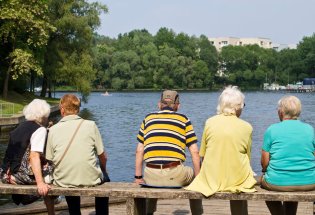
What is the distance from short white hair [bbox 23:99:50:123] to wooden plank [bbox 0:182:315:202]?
2.30 feet

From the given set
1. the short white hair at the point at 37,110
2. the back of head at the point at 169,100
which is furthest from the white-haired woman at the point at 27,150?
the back of head at the point at 169,100

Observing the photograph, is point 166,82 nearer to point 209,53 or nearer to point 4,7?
point 209,53

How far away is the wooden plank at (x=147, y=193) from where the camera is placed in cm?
497

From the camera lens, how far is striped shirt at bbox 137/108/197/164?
17.3 feet

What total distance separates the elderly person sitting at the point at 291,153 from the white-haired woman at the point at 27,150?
2.20 m

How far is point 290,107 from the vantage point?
5078 millimetres

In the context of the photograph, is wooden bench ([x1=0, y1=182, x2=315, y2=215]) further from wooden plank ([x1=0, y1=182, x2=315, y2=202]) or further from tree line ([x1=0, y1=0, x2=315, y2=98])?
tree line ([x1=0, y1=0, x2=315, y2=98])

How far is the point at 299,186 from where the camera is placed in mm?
5027

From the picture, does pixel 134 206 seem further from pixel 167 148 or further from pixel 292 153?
pixel 292 153

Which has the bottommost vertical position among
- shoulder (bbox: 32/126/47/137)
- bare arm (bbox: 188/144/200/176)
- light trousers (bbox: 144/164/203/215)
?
light trousers (bbox: 144/164/203/215)

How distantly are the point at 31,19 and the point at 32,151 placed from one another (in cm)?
3089

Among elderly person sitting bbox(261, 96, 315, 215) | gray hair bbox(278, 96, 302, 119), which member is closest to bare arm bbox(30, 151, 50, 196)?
elderly person sitting bbox(261, 96, 315, 215)

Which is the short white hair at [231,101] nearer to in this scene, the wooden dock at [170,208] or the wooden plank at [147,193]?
the wooden plank at [147,193]

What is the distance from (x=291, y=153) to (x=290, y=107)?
43 centimetres
